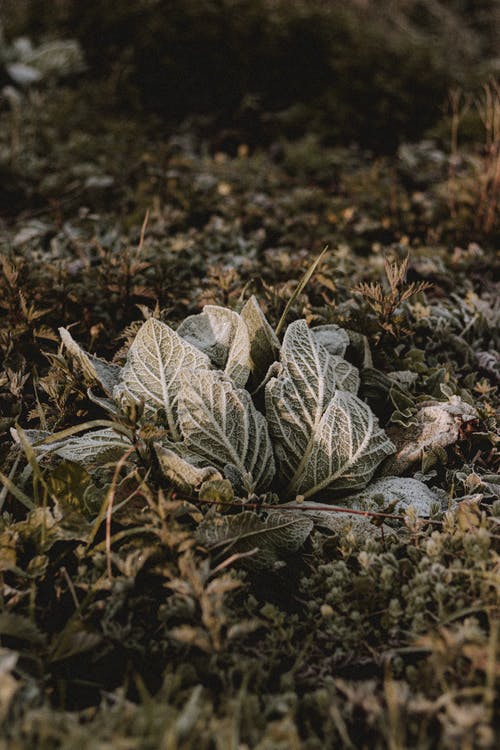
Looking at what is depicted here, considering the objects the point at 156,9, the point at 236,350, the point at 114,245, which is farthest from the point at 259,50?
the point at 236,350

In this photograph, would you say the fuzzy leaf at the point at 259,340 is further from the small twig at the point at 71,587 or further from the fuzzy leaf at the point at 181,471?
the small twig at the point at 71,587

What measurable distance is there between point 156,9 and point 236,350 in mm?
4724

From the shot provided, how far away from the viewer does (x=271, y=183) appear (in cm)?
431

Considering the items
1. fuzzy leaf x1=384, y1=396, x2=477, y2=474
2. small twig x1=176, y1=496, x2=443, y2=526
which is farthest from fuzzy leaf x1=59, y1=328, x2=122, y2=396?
fuzzy leaf x1=384, y1=396, x2=477, y2=474

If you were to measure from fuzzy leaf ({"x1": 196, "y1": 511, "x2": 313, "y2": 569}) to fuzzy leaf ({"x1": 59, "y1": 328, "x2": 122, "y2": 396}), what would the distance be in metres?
0.64

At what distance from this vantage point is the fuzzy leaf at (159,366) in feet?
7.13

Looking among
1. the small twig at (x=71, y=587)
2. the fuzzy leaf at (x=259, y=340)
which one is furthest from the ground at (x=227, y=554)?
the fuzzy leaf at (x=259, y=340)

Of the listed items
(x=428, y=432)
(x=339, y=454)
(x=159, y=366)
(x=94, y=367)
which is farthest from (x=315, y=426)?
(x=94, y=367)

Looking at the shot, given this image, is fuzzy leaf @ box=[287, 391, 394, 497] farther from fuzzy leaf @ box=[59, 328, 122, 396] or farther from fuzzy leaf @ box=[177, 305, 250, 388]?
fuzzy leaf @ box=[59, 328, 122, 396]

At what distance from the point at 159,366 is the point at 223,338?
27 cm

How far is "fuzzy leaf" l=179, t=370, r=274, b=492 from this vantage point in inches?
79.6

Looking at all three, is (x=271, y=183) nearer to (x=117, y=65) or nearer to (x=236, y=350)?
(x=117, y=65)

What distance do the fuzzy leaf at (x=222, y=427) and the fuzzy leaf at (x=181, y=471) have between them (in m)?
0.16

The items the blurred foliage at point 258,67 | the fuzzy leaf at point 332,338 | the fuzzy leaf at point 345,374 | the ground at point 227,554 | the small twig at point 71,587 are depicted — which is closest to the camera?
the ground at point 227,554
